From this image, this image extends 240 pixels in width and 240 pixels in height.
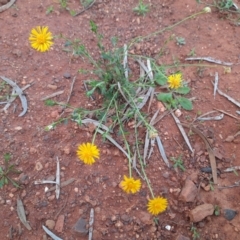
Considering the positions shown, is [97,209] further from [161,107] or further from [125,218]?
[161,107]

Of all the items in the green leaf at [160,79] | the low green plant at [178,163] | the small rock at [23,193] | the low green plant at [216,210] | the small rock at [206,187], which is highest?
the green leaf at [160,79]

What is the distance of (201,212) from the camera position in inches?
70.9

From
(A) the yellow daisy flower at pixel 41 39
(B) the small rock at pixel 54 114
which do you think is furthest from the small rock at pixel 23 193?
(A) the yellow daisy flower at pixel 41 39

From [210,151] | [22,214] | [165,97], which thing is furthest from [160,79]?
[22,214]

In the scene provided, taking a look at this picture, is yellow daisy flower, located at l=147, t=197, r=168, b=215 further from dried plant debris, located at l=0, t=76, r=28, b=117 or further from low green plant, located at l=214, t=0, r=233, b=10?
low green plant, located at l=214, t=0, r=233, b=10

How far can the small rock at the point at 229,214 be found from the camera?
1.83m

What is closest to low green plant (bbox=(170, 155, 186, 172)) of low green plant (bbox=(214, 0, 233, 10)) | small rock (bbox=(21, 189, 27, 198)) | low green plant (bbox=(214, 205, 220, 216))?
low green plant (bbox=(214, 205, 220, 216))

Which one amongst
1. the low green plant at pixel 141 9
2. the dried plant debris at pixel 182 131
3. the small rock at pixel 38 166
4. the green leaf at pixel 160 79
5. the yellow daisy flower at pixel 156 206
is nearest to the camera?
the yellow daisy flower at pixel 156 206

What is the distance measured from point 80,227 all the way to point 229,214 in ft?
2.34

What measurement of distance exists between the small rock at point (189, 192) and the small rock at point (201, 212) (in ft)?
0.19

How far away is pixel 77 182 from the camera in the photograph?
1.87 metres

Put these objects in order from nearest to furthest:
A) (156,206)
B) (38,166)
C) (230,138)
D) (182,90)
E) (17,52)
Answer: (156,206) < (38,166) < (230,138) < (182,90) < (17,52)

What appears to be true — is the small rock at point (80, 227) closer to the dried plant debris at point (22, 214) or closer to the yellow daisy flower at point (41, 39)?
the dried plant debris at point (22, 214)

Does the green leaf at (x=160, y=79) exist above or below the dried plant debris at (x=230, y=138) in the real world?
above
